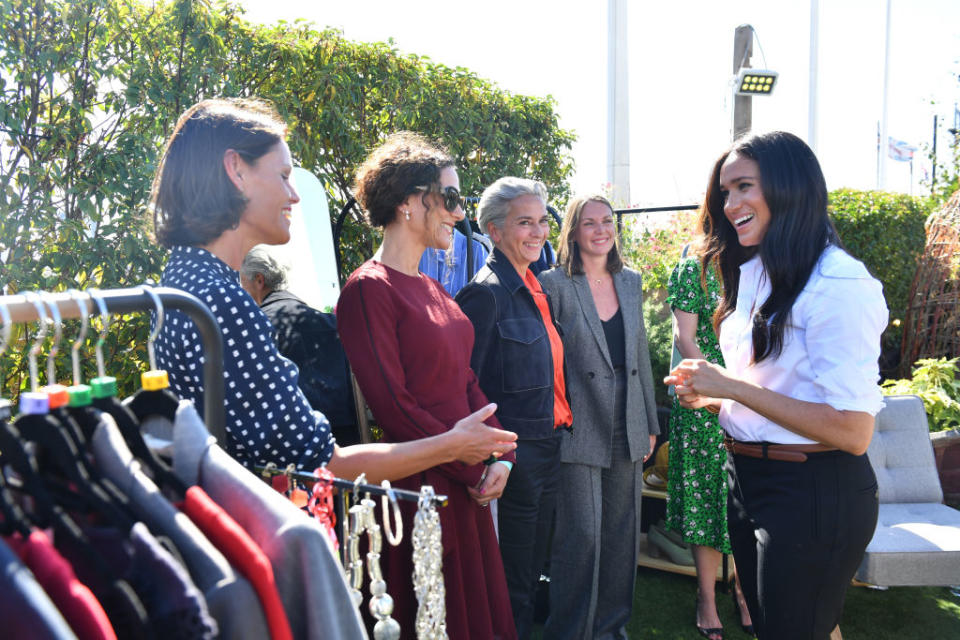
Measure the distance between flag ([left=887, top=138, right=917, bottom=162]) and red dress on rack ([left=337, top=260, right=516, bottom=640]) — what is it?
→ 75.6 ft

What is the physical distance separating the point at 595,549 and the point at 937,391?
3.17 meters

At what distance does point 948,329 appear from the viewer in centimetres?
614

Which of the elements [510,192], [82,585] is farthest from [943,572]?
[82,585]

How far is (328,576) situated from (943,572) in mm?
3176

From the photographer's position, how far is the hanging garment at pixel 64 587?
2.08ft

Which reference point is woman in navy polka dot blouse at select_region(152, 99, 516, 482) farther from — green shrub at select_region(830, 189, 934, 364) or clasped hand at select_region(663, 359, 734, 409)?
green shrub at select_region(830, 189, 934, 364)

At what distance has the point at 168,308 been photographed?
3.35 feet

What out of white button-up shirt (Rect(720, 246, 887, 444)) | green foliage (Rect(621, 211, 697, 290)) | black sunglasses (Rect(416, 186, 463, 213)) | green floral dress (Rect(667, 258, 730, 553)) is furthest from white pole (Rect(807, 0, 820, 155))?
white button-up shirt (Rect(720, 246, 887, 444))

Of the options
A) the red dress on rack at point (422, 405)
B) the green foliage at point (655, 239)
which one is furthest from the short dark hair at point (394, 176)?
the green foliage at point (655, 239)

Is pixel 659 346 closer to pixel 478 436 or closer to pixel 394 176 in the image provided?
pixel 394 176

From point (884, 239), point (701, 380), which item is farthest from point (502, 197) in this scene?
point (884, 239)

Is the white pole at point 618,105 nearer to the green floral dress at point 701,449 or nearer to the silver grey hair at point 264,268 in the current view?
the green floral dress at point 701,449

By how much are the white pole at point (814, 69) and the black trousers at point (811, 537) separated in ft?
52.9

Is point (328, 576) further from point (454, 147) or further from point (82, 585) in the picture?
point (454, 147)
